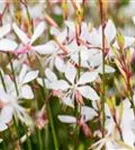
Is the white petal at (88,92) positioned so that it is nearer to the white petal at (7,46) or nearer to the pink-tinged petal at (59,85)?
the pink-tinged petal at (59,85)

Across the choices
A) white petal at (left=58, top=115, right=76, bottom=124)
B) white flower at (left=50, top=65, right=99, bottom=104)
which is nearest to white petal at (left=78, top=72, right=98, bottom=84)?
white flower at (left=50, top=65, right=99, bottom=104)

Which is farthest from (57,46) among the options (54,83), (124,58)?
(124,58)

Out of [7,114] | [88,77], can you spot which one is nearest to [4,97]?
[7,114]

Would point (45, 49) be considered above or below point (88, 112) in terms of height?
above

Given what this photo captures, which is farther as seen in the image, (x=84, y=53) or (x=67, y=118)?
(x=67, y=118)

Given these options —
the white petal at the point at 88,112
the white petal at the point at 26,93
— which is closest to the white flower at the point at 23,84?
the white petal at the point at 26,93

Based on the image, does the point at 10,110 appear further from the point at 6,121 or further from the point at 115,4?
the point at 115,4

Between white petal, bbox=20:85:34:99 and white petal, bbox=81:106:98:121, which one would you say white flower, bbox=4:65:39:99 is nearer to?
white petal, bbox=20:85:34:99

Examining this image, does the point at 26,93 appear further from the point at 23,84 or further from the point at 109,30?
the point at 109,30
